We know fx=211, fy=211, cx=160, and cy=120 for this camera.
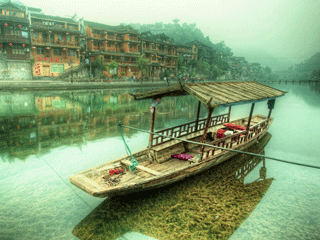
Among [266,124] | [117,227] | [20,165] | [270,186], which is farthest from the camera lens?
[266,124]

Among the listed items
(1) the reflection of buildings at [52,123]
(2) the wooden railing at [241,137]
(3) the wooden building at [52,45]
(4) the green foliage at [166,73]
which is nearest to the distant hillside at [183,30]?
(4) the green foliage at [166,73]

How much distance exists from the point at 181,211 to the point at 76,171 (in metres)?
4.79

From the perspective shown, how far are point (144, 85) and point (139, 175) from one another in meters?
37.9

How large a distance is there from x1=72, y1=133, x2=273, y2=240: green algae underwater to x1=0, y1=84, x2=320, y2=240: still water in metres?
0.36

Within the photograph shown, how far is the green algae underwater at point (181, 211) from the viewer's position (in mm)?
5669

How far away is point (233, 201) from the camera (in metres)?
7.14

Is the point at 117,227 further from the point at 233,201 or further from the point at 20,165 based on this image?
the point at 20,165

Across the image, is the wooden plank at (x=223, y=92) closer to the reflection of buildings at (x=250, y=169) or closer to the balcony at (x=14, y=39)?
the reflection of buildings at (x=250, y=169)

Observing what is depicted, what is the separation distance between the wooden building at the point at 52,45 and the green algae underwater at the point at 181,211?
3727cm

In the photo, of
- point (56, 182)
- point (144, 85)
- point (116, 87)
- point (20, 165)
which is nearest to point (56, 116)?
point (20, 165)

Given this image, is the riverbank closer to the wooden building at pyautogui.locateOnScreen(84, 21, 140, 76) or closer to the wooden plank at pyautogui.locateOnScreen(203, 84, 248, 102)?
the wooden building at pyautogui.locateOnScreen(84, 21, 140, 76)

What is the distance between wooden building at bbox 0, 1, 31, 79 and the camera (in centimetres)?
3566

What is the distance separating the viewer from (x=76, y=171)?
8789 mm

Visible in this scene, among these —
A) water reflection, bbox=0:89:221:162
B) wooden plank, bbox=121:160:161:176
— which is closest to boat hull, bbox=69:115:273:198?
wooden plank, bbox=121:160:161:176
